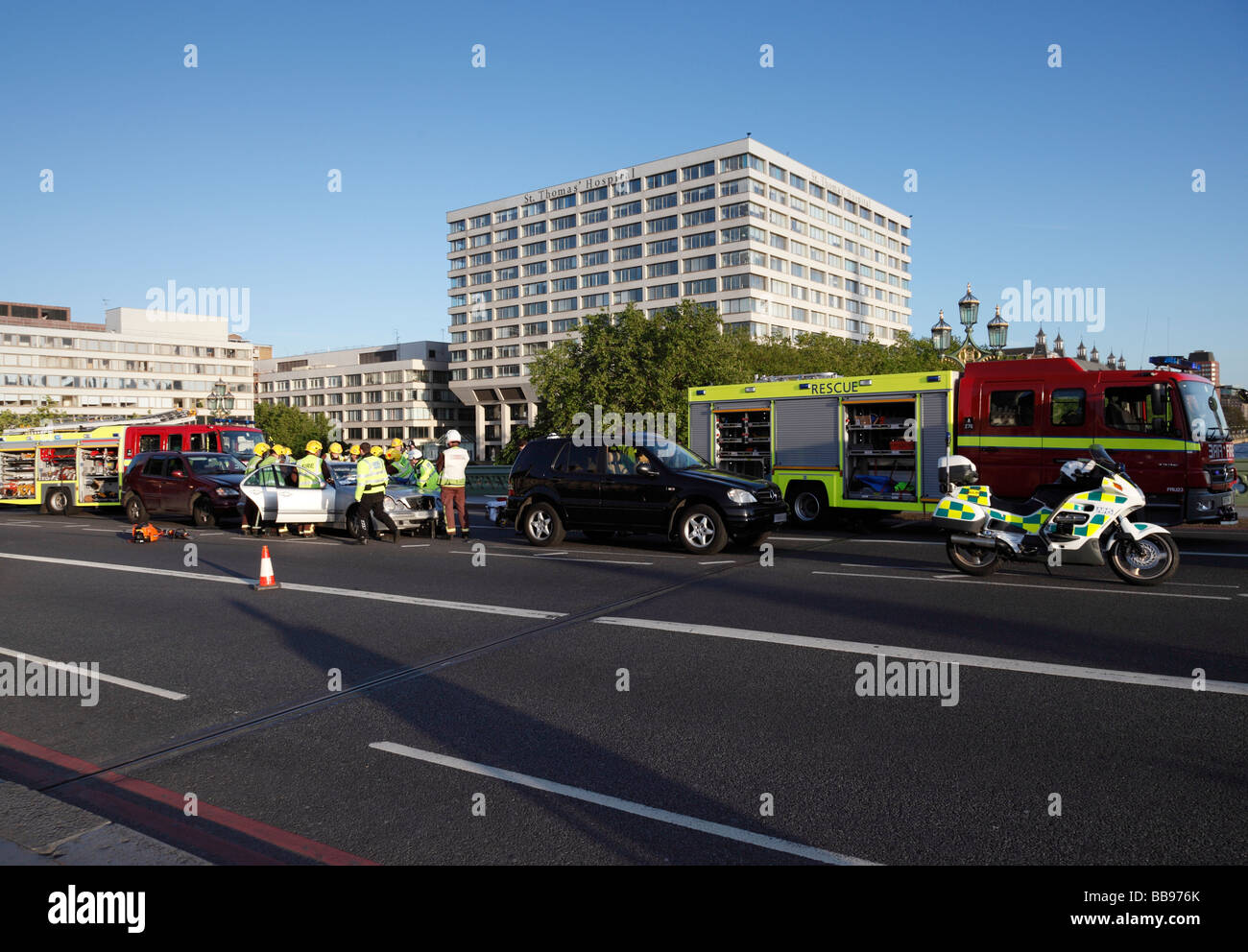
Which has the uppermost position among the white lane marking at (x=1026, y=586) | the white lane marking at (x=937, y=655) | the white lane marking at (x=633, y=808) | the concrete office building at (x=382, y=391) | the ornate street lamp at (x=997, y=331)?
the concrete office building at (x=382, y=391)

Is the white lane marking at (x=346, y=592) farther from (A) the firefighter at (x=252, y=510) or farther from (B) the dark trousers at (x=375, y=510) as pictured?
(A) the firefighter at (x=252, y=510)

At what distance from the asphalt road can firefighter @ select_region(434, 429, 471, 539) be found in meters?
5.95

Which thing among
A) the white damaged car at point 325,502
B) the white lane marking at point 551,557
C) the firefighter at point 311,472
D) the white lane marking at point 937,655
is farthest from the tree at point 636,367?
the white lane marking at point 937,655

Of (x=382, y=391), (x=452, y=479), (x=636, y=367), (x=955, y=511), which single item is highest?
(x=382, y=391)

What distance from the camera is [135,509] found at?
882 inches

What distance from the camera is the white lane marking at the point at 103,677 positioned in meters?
6.29

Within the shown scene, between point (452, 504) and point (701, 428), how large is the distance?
18.4 ft

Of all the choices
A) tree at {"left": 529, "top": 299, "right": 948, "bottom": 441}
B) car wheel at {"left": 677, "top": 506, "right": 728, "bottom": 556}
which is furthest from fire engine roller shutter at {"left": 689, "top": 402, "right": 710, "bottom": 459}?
tree at {"left": 529, "top": 299, "right": 948, "bottom": 441}

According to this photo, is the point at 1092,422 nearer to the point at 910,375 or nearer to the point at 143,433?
the point at 910,375

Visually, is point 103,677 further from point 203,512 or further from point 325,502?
point 203,512

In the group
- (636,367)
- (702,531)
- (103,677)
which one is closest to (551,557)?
(702,531)

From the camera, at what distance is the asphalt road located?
388 cm

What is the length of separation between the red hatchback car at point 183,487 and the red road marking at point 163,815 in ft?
53.2
